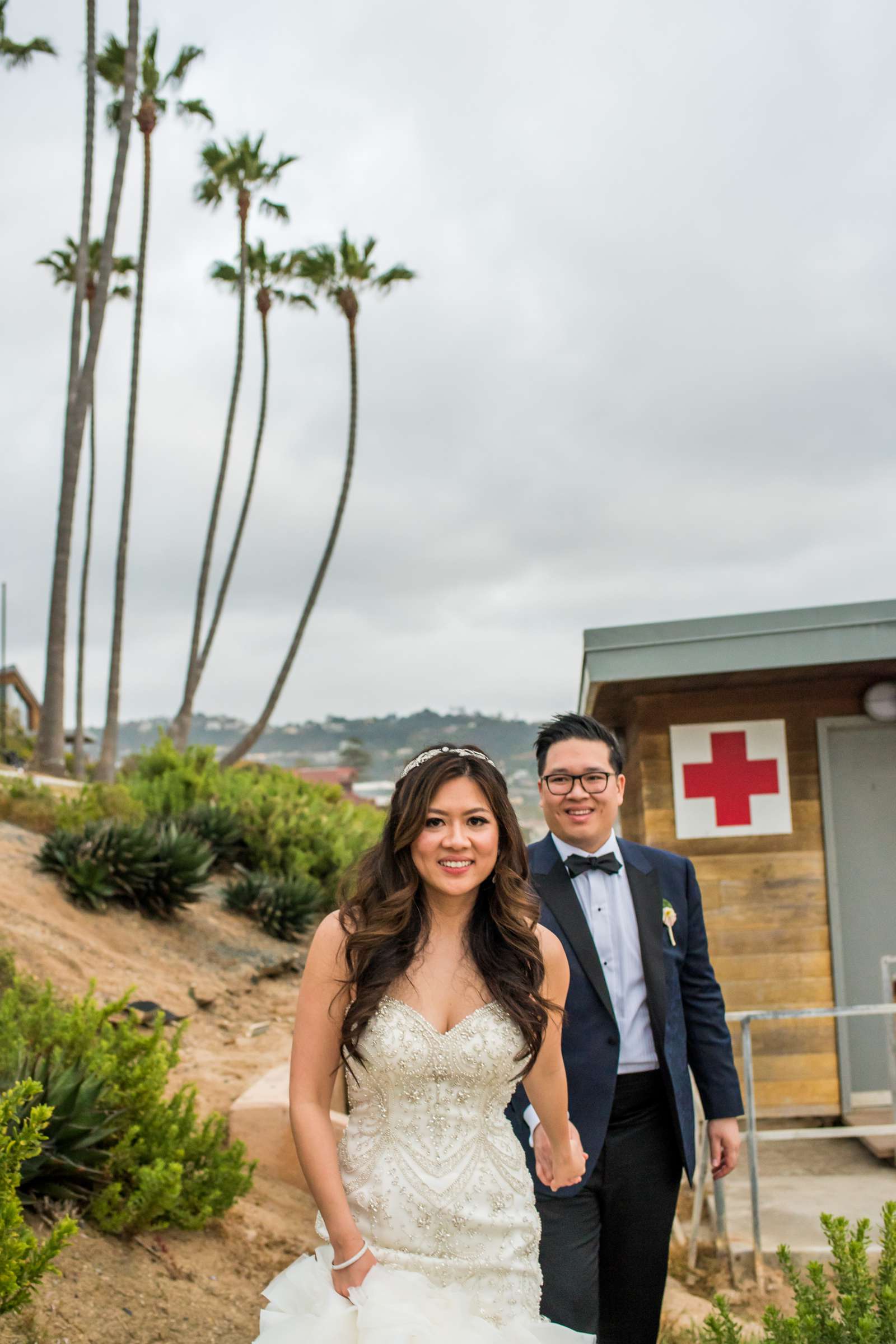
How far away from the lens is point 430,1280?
220cm

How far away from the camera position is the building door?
651 centimetres

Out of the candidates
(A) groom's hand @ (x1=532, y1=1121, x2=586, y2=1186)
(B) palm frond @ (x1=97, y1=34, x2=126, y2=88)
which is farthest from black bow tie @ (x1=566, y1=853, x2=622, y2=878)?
(B) palm frond @ (x1=97, y1=34, x2=126, y2=88)

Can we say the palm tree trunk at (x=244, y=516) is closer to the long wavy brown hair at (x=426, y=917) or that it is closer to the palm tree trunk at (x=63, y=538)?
the palm tree trunk at (x=63, y=538)

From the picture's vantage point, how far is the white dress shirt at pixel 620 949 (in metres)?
3.29

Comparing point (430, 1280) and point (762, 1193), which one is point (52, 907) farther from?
point (430, 1280)

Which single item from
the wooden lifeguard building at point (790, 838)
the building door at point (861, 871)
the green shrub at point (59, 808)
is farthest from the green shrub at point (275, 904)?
the building door at point (861, 871)

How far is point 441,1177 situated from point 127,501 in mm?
24135

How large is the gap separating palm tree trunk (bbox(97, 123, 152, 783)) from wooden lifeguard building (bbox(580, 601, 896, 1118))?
61.3 feet

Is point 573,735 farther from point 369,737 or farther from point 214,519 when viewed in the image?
point 369,737

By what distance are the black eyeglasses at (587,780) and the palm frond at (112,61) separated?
25.4m

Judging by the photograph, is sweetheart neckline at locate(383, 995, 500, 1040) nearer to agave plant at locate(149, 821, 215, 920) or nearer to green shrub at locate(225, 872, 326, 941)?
agave plant at locate(149, 821, 215, 920)

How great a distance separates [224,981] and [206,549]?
1834cm

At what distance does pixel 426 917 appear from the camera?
247 centimetres

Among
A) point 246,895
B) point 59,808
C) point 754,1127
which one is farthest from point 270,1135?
point 59,808
